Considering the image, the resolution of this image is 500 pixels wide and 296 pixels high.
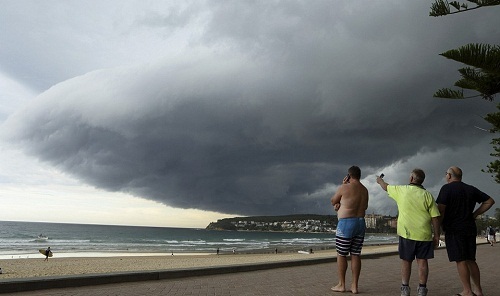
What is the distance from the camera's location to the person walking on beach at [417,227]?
4793mm

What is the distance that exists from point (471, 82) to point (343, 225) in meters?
8.26

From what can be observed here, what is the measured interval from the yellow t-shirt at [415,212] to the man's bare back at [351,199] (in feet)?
1.54

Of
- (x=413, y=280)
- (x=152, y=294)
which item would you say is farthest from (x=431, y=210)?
(x=152, y=294)

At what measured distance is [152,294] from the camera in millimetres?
5516

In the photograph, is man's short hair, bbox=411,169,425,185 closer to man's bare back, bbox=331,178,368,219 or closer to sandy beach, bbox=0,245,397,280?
man's bare back, bbox=331,178,368,219

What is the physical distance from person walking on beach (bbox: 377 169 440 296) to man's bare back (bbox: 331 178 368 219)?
0.45m

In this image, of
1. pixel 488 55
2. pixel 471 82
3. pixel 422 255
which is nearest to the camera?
pixel 422 255

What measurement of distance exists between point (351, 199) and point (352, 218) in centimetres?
23

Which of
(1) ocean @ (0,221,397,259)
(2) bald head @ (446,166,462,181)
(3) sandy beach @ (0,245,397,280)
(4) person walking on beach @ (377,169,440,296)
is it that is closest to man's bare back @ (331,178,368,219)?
(4) person walking on beach @ (377,169,440,296)

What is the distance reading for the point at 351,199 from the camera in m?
5.30

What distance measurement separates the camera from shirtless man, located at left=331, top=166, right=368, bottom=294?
527cm

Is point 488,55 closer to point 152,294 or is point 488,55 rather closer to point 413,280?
point 413,280

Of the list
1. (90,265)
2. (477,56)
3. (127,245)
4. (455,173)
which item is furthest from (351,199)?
(127,245)

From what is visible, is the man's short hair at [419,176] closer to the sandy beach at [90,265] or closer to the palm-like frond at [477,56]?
the palm-like frond at [477,56]
